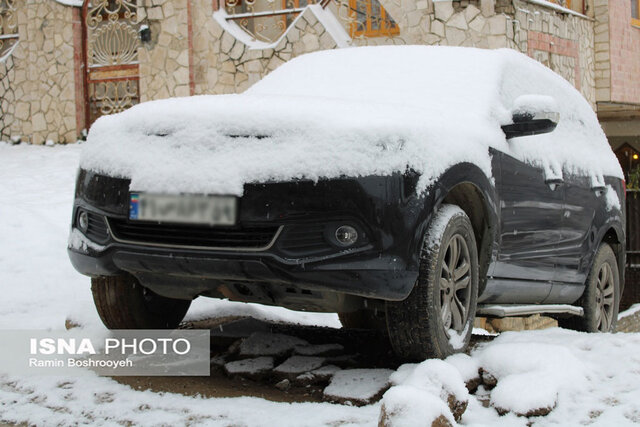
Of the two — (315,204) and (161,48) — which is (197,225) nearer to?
(315,204)

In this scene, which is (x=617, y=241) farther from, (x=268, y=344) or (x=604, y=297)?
(x=268, y=344)

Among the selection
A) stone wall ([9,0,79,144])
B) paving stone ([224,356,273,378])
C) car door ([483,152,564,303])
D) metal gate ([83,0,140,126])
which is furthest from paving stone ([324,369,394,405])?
stone wall ([9,0,79,144])

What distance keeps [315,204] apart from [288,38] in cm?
905

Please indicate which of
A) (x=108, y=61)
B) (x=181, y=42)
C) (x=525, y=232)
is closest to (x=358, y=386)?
(x=525, y=232)

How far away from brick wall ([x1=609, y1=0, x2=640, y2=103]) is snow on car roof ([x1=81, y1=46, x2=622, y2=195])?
33.9ft

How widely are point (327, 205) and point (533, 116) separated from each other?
1446mm

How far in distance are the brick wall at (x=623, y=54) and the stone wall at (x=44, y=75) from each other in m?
8.83

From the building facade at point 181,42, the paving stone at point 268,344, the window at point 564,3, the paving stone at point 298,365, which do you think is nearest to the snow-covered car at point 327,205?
the paving stone at point 298,365

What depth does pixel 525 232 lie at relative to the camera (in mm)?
4367

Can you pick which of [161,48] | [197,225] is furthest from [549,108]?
[161,48]

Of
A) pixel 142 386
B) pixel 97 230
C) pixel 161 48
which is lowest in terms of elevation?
pixel 142 386

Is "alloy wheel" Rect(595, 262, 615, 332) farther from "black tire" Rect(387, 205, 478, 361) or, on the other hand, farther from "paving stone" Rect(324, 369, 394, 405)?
"paving stone" Rect(324, 369, 394, 405)

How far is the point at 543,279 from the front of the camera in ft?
15.4

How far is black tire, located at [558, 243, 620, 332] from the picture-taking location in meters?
5.50
